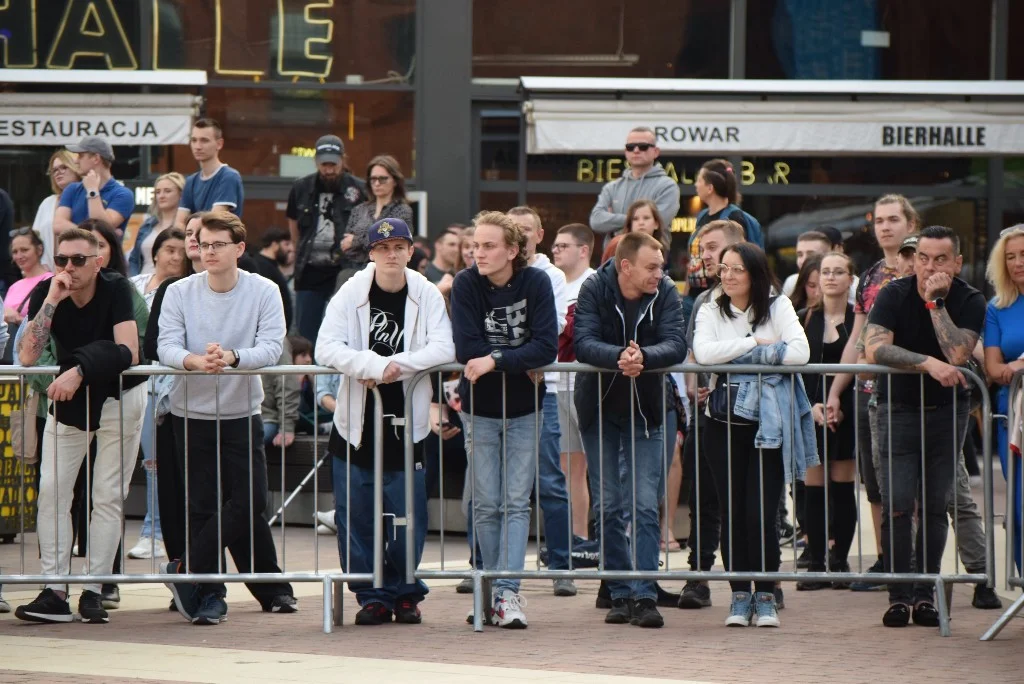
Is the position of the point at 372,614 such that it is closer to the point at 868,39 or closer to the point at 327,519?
the point at 327,519

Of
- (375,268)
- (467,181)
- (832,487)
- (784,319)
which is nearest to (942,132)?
(467,181)

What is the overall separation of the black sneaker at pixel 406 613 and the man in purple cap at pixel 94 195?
5.26 metres

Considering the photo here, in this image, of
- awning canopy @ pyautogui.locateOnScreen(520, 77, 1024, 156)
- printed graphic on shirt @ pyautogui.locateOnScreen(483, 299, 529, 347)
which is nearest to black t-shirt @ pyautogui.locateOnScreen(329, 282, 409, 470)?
printed graphic on shirt @ pyautogui.locateOnScreen(483, 299, 529, 347)

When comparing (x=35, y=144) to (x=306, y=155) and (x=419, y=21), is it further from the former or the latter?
(x=419, y=21)

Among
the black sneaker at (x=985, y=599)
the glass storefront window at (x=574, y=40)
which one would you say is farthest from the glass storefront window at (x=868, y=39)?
the black sneaker at (x=985, y=599)

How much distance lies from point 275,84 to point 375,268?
8.33 m

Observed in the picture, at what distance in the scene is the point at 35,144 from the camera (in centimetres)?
1408

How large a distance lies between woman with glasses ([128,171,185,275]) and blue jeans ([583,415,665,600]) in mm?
5113

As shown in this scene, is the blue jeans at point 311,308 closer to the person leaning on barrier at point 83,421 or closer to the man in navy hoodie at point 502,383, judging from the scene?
the person leaning on barrier at point 83,421

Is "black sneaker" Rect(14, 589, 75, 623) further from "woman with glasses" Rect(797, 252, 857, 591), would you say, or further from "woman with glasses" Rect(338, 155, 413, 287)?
"woman with glasses" Rect(338, 155, 413, 287)

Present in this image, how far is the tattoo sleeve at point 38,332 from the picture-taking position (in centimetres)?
807

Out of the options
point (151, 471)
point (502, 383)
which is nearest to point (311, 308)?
point (151, 471)

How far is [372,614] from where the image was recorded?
26.4 ft

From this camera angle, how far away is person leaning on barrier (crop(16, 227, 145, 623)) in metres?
8.12
